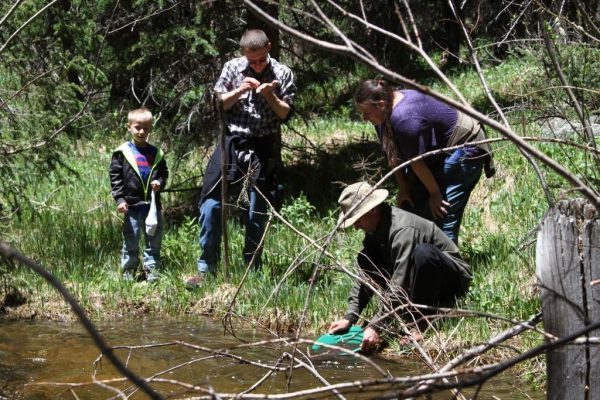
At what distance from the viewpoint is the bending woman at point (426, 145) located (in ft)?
21.0

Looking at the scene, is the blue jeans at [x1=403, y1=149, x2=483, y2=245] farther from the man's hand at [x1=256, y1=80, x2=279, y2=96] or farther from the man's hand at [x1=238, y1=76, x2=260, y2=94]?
the man's hand at [x1=238, y1=76, x2=260, y2=94]

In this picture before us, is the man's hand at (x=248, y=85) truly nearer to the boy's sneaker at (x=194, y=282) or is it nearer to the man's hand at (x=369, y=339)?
the boy's sneaker at (x=194, y=282)

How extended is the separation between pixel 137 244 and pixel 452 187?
2940 mm

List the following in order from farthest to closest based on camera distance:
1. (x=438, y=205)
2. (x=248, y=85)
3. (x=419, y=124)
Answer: (x=248, y=85), (x=438, y=205), (x=419, y=124)

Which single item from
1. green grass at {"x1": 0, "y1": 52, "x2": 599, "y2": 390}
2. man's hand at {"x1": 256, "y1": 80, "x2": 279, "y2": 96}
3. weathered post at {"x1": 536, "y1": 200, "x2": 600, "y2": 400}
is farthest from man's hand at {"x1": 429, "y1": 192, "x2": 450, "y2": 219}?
weathered post at {"x1": 536, "y1": 200, "x2": 600, "y2": 400}

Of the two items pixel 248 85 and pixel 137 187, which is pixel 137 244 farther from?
pixel 248 85

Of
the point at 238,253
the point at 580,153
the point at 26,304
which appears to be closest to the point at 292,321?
the point at 238,253

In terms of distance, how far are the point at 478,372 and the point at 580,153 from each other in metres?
7.24

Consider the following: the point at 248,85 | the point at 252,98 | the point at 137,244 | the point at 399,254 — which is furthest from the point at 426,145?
the point at 137,244

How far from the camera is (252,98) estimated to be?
25.4 ft

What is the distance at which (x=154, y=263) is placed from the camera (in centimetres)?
829

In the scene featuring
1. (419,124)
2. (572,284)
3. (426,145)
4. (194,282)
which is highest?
(419,124)

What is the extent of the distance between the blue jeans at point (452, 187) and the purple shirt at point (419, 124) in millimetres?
229

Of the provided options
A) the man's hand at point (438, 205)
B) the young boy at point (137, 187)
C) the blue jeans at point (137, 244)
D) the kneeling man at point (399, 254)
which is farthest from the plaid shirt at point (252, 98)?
the kneeling man at point (399, 254)
